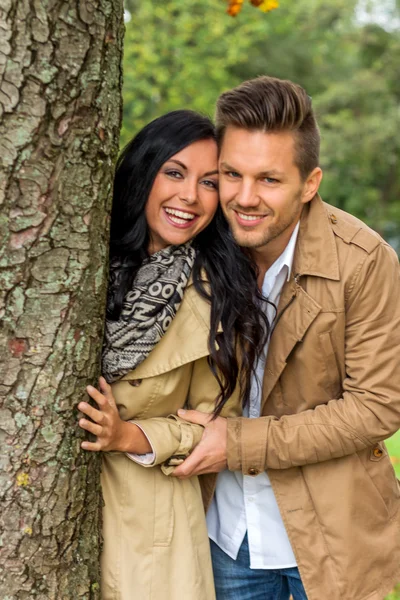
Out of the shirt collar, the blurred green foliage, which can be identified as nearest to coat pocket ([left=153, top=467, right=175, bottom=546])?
the shirt collar

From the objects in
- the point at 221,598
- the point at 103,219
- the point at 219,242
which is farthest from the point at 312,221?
the point at 221,598

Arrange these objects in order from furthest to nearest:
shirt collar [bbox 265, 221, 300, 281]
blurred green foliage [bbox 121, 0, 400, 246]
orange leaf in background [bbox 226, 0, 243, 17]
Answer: blurred green foliage [bbox 121, 0, 400, 246], orange leaf in background [bbox 226, 0, 243, 17], shirt collar [bbox 265, 221, 300, 281]

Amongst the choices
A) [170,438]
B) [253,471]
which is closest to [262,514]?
[253,471]

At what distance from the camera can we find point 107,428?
2172 mm

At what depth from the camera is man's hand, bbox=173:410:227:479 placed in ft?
8.27

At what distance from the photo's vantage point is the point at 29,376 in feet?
6.30

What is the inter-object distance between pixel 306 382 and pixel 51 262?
117 centimetres

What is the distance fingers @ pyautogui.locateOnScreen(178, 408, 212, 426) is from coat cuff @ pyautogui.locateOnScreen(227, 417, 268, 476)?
86 millimetres

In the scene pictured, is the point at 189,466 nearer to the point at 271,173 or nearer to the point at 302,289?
the point at 302,289

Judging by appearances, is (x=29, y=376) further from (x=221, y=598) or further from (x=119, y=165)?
(x=221, y=598)

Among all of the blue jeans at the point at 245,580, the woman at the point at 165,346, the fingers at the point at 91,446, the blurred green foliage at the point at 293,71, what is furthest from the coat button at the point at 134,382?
the blurred green foliage at the point at 293,71

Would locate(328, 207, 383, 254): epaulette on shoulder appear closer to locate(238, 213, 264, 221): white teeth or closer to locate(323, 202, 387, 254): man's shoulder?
locate(323, 202, 387, 254): man's shoulder

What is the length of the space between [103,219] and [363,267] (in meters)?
0.97

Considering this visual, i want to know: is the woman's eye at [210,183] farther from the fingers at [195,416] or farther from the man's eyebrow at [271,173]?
the fingers at [195,416]
